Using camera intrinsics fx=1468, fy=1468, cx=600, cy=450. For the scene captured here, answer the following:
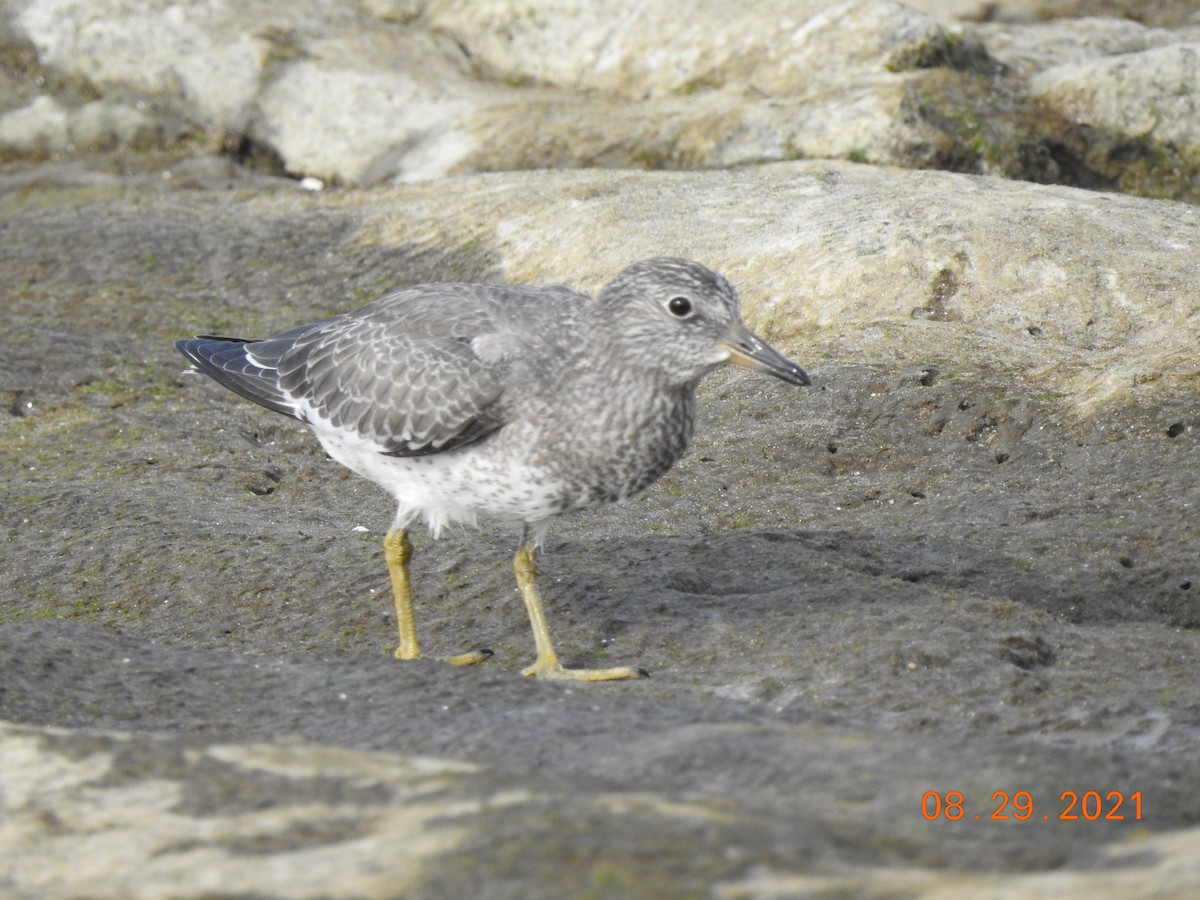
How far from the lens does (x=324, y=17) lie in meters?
19.1

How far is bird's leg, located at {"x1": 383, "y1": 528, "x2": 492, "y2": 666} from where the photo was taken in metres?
7.70

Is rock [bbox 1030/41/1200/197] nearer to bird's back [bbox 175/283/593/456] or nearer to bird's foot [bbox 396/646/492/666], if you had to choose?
bird's back [bbox 175/283/593/456]

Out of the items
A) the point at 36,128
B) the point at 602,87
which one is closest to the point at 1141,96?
the point at 602,87

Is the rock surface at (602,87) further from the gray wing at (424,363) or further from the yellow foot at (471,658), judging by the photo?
the yellow foot at (471,658)

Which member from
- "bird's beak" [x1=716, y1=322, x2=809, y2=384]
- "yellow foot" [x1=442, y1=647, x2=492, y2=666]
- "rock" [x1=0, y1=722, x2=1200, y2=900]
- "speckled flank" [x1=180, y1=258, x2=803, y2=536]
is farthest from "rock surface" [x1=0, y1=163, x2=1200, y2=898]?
"bird's beak" [x1=716, y1=322, x2=809, y2=384]

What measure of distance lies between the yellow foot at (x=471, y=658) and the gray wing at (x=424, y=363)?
109 centimetres

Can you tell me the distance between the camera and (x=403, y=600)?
7.86 meters

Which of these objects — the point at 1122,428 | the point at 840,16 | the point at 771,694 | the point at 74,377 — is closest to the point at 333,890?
the point at 771,694

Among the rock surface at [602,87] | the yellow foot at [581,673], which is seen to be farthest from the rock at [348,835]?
the rock surface at [602,87]

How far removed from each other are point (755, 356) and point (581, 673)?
178 cm

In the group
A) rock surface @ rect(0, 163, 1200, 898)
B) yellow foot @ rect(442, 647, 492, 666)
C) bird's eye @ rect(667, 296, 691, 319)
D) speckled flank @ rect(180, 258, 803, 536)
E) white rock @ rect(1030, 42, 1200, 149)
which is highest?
white rock @ rect(1030, 42, 1200, 149)

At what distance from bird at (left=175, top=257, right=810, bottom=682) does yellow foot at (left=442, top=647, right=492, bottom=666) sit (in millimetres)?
12
